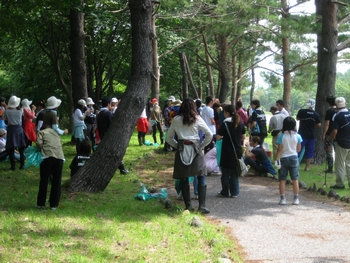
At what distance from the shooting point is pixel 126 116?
33.1 feet

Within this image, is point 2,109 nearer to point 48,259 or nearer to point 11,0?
point 11,0

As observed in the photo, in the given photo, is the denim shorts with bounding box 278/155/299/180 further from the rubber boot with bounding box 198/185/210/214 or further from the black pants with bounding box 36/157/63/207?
the black pants with bounding box 36/157/63/207

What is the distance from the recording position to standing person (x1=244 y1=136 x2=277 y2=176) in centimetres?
1348

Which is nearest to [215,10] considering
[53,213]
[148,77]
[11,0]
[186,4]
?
[186,4]

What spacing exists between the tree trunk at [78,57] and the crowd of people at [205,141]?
104 inches

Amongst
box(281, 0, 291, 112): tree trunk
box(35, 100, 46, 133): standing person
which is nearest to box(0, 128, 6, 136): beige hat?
box(35, 100, 46, 133): standing person

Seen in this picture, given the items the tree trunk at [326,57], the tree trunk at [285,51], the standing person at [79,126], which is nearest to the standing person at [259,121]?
the tree trunk at [326,57]

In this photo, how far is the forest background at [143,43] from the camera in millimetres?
10172

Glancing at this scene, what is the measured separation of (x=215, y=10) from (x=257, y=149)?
9.54m

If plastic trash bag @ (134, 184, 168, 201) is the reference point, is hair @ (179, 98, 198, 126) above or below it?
above

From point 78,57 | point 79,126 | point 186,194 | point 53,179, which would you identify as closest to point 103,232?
point 53,179

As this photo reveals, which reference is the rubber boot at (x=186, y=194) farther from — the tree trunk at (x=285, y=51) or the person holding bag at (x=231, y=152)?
the tree trunk at (x=285, y=51)

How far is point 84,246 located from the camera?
21.5ft

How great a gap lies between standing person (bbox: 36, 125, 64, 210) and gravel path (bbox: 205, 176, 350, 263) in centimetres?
259
